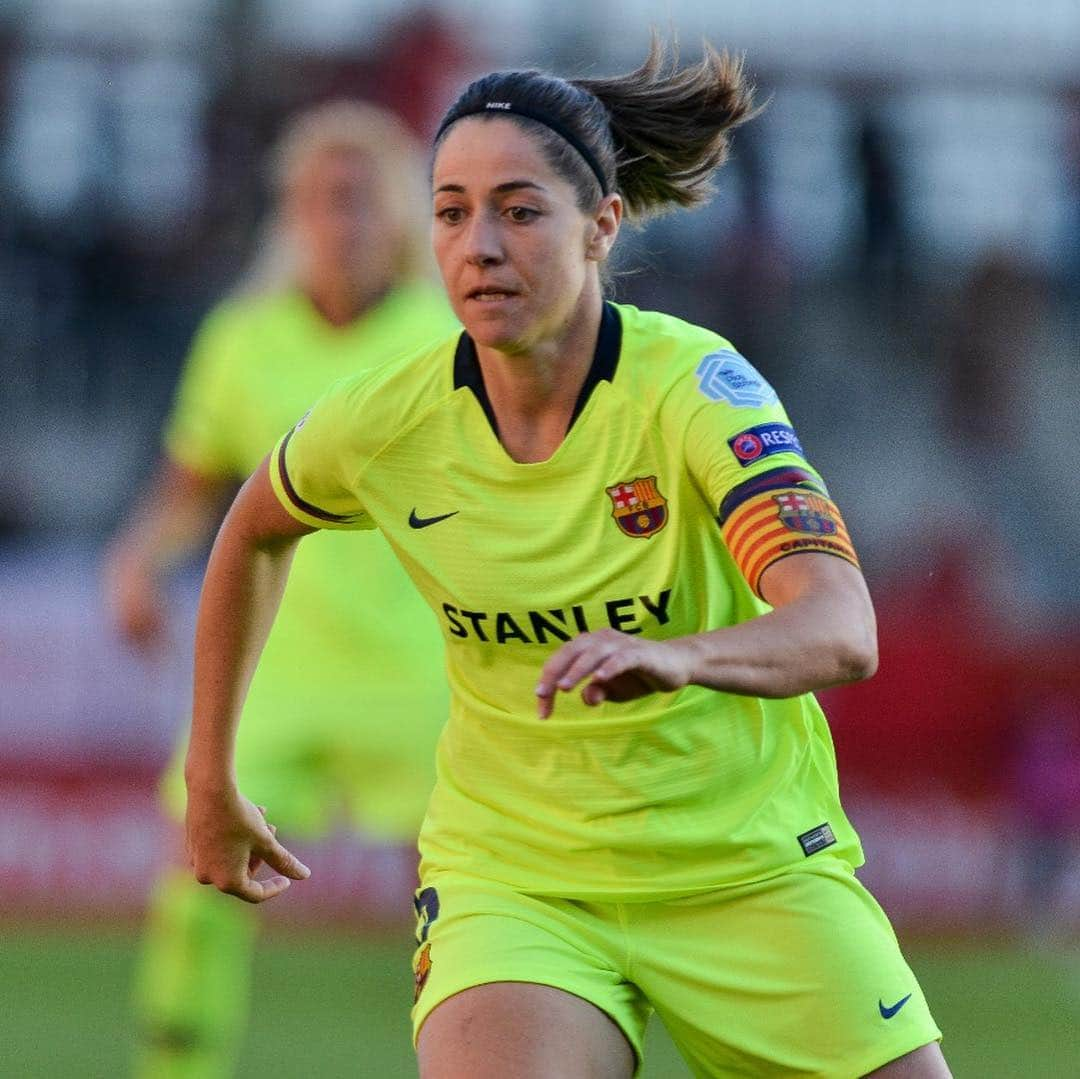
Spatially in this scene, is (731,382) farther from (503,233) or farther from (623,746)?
(623,746)

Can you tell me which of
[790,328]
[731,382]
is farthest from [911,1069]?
[790,328]

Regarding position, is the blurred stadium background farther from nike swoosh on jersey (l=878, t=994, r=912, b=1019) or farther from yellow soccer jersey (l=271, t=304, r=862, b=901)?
nike swoosh on jersey (l=878, t=994, r=912, b=1019)

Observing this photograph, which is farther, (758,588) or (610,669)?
(758,588)

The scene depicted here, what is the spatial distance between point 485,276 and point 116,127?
958 cm

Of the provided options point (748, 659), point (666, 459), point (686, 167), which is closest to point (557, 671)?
point (748, 659)

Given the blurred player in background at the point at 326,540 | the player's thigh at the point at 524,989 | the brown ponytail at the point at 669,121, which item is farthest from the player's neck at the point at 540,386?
the blurred player in background at the point at 326,540

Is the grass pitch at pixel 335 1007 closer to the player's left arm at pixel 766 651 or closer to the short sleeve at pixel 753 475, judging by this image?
the short sleeve at pixel 753 475

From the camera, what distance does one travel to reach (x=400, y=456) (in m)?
3.80

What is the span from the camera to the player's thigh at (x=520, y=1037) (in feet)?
11.4

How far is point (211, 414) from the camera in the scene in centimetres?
671

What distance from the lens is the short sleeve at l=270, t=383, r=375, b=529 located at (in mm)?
3816

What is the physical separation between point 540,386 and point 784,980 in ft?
3.63

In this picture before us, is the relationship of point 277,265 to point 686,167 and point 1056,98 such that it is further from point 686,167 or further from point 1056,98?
point 1056,98

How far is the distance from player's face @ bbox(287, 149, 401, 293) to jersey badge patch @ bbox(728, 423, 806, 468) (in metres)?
3.33
